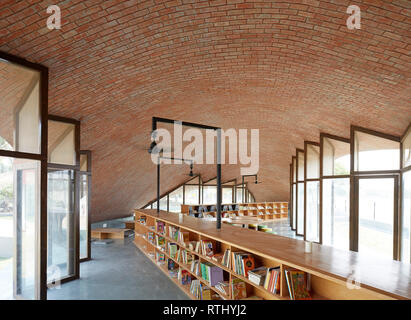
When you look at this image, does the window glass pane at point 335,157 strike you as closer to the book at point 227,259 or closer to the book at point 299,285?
the book at point 227,259

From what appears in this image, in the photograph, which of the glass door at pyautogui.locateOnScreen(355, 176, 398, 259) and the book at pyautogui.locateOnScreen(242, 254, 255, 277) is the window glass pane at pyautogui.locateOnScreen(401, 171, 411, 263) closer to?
the glass door at pyautogui.locateOnScreen(355, 176, 398, 259)

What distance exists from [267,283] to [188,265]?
2338 millimetres

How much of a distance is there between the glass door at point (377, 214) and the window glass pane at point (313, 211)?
9.99ft

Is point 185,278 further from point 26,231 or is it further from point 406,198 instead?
point 406,198

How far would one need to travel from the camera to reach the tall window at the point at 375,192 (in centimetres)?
561

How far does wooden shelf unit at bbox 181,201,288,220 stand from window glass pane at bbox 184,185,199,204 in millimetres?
3880

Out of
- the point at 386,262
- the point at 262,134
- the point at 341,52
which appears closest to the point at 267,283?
the point at 386,262

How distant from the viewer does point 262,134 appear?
10.3 meters

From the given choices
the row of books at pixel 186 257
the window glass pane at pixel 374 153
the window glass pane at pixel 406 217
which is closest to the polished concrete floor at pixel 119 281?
the row of books at pixel 186 257

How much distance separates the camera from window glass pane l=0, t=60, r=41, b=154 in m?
3.48

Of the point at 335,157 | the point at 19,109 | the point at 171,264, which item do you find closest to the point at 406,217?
the point at 335,157

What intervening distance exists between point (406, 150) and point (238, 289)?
431cm

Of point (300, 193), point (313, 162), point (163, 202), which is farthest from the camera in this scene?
point (163, 202)

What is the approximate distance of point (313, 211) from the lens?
10039 millimetres
